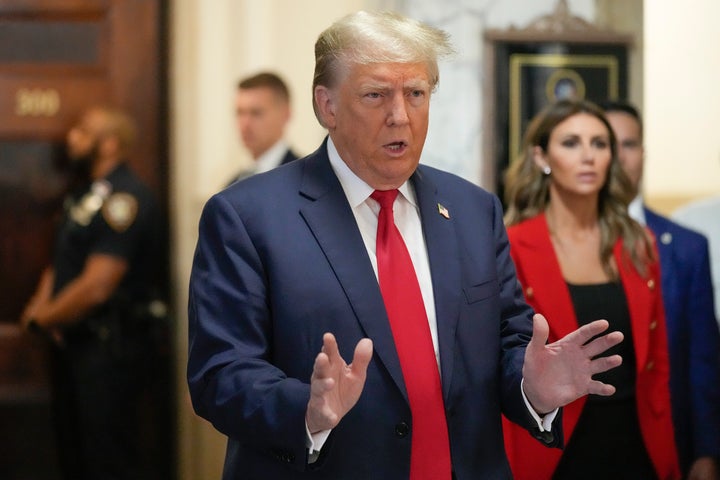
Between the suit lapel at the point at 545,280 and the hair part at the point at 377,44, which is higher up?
the hair part at the point at 377,44

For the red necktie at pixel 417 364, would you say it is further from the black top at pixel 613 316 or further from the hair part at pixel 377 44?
the black top at pixel 613 316

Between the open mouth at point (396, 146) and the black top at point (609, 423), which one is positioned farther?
the black top at point (609, 423)

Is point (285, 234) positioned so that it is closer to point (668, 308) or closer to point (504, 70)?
point (668, 308)

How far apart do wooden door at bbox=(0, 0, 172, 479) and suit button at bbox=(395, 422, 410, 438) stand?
2.95 m

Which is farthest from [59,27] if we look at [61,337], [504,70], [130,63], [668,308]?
[668,308]

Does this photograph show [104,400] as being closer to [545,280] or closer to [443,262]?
[545,280]

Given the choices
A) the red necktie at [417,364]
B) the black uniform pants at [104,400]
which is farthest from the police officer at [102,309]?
the red necktie at [417,364]

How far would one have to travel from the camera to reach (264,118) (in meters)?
4.27

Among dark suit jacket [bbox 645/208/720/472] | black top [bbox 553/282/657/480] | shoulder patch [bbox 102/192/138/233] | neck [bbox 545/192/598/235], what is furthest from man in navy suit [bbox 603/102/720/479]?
shoulder patch [bbox 102/192/138/233]

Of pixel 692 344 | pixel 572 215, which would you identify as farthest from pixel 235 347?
pixel 692 344

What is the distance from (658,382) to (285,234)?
135 centimetres

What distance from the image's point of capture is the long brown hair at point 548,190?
306 centimetres

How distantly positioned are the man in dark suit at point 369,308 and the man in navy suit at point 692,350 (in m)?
1.25

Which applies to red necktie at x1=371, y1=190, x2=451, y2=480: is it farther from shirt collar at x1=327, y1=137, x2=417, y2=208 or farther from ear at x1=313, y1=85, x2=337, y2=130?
ear at x1=313, y1=85, x2=337, y2=130
